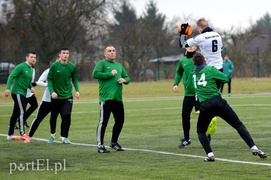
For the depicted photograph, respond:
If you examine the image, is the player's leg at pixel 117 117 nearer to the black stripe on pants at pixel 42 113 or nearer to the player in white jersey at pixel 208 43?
the player in white jersey at pixel 208 43

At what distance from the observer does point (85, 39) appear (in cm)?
7006

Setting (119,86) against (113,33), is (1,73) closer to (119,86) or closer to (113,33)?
(113,33)

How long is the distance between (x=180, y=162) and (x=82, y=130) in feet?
23.9

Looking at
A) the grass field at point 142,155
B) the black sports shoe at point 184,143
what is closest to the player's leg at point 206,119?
the grass field at point 142,155

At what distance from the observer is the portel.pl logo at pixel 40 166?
37.0ft

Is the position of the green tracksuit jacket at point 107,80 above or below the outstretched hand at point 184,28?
below

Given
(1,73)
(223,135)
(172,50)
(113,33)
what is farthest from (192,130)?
(172,50)

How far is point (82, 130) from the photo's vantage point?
18.8 meters

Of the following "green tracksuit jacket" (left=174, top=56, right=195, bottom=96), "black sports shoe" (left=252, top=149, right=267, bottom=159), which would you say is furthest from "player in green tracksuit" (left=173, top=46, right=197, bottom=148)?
"black sports shoe" (left=252, top=149, right=267, bottom=159)

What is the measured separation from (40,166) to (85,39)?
193ft

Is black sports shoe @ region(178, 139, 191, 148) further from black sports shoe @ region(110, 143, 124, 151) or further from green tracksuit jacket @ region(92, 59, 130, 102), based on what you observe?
green tracksuit jacket @ region(92, 59, 130, 102)

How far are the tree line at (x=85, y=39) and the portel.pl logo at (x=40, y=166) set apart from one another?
1592 inches

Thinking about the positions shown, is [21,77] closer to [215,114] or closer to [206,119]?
[206,119]

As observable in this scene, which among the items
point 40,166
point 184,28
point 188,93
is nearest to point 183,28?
point 184,28
